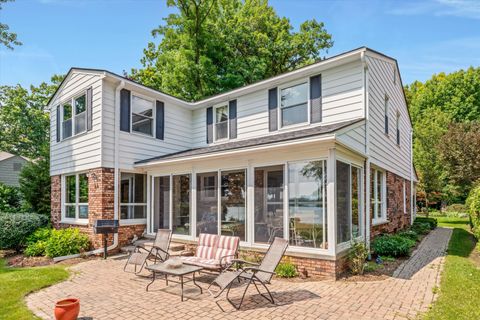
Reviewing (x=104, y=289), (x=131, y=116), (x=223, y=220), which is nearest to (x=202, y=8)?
(x=131, y=116)

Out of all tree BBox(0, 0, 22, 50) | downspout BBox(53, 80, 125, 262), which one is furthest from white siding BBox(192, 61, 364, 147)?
tree BBox(0, 0, 22, 50)

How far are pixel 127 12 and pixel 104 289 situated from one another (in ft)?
35.7

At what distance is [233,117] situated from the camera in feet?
41.6

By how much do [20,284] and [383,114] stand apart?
39.2ft

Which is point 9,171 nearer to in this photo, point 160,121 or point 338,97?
point 160,121

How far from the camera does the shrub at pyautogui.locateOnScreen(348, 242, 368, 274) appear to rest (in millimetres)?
7371

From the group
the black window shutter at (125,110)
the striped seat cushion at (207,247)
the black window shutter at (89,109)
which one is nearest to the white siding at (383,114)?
the striped seat cushion at (207,247)

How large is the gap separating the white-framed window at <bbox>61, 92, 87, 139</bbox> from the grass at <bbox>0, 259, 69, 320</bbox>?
5179mm

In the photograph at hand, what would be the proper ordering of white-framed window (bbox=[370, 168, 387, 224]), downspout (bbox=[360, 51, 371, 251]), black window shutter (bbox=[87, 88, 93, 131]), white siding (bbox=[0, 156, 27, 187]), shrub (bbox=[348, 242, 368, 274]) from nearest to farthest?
shrub (bbox=[348, 242, 368, 274]) < downspout (bbox=[360, 51, 371, 251]) < white-framed window (bbox=[370, 168, 387, 224]) < black window shutter (bbox=[87, 88, 93, 131]) < white siding (bbox=[0, 156, 27, 187])

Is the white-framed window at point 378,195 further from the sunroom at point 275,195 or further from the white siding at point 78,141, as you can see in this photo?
the white siding at point 78,141

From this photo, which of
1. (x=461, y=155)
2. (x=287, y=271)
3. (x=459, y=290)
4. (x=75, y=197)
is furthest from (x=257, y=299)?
(x=461, y=155)

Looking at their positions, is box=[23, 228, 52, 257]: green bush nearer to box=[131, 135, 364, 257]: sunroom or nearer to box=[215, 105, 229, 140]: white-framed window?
box=[131, 135, 364, 257]: sunroom

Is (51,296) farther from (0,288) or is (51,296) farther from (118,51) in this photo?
(118,51)

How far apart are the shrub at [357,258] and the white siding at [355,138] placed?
2514mm
